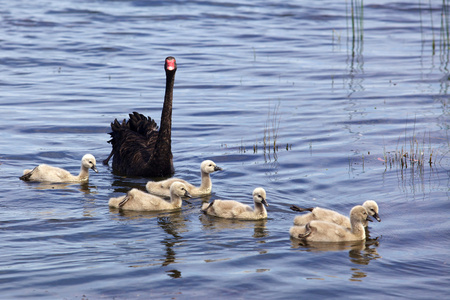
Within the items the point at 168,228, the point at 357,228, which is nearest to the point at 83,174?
the point at 168,228

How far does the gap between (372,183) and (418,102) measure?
5.83 m

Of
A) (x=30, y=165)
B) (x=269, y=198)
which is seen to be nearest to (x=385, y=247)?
(x=269, y=198)

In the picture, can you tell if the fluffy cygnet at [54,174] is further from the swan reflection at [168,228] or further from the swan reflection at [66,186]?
the swan reflection at [168,228]

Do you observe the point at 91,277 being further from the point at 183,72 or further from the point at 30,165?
the point at 183,72

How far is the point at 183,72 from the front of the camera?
20031 millimetres

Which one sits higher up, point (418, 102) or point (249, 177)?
point (418, 102)

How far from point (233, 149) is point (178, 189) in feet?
11.6

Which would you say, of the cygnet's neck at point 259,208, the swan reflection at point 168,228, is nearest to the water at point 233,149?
the swan reflection at point 168,228

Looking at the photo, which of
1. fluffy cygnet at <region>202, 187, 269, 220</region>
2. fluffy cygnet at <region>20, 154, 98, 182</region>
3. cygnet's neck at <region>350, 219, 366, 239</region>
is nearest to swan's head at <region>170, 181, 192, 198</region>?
fluffy cygnet at <region>202, 187, 269, 220</region>

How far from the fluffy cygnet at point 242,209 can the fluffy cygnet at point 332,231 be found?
0.76 m

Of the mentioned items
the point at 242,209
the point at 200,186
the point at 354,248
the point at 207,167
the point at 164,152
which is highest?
the point at 164,152

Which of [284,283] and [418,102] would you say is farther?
[418,102]

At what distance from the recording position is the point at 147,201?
8.85 m

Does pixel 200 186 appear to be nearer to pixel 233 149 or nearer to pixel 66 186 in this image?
pixel 66 186
